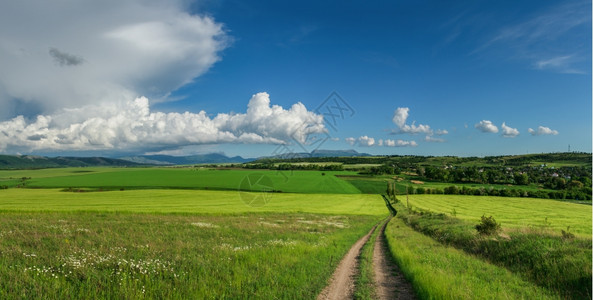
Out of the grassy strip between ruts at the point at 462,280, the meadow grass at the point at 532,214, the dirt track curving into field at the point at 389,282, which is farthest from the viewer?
the meadow grass at the point at 532,214

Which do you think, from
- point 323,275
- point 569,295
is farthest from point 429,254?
point 323,275

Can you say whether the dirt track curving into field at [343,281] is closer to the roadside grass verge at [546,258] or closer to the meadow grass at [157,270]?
the meadow grass at [157,270]

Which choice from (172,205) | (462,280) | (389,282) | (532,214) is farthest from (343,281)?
(532,214)

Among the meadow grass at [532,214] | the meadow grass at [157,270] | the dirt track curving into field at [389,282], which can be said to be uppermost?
the meadow grass at [157,270]

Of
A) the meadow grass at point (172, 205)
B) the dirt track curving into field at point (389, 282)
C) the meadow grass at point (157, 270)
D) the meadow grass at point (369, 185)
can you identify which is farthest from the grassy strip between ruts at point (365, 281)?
the meadow grass at point (369, 185)

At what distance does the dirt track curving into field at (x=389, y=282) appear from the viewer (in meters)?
8.76

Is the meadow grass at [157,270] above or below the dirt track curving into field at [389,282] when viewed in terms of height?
above

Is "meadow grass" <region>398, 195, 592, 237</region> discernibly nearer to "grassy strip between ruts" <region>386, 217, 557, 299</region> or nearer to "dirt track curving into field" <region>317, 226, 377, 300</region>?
"grassy strip between ruts" <region>386, 217, 557, 299</region>

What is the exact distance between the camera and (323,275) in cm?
1048

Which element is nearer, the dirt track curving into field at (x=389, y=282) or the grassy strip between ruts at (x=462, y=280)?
the grassy strip between ruts at (x=462, y=280)

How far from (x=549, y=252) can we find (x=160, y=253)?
1679 centimetres

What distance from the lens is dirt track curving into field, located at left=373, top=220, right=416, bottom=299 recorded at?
8.76 m

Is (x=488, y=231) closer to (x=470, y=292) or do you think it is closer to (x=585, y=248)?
(x=585, y=248)

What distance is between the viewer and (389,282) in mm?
10047
